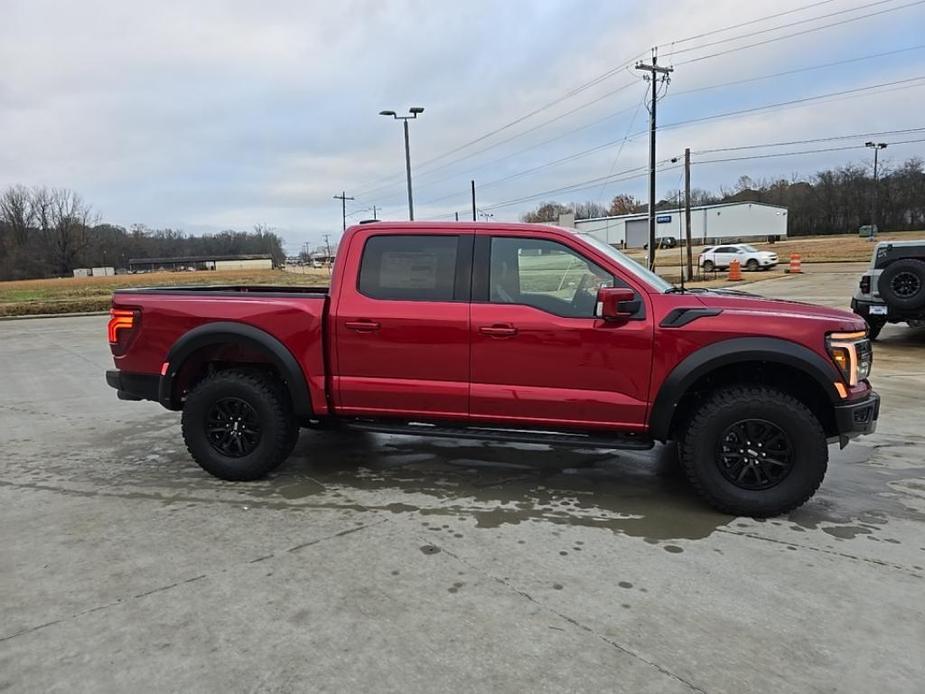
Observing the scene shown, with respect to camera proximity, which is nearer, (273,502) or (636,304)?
(636,304)

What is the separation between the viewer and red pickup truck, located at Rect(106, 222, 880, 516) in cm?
394

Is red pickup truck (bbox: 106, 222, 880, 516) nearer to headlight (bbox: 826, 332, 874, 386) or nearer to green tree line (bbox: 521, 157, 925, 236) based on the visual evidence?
headlight (bbox: 826, 332, 874, 386)

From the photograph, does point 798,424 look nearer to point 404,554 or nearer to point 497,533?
point 497,533

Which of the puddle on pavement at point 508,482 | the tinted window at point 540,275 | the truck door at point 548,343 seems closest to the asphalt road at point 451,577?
the puddle on pavement at point 508,482

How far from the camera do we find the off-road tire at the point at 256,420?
4.61 m

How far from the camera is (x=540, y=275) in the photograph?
4422 millimetres

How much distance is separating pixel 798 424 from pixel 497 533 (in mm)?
2020

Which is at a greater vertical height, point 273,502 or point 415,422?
point 415,422

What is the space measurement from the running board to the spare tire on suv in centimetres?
824

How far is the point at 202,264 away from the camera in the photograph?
420 ft

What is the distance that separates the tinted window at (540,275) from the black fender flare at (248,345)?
1549 millimetres

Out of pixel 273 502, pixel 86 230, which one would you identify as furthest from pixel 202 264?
pixel 273 502

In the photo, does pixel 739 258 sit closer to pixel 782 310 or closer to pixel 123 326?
pixel 782 310

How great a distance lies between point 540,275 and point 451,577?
218cm
